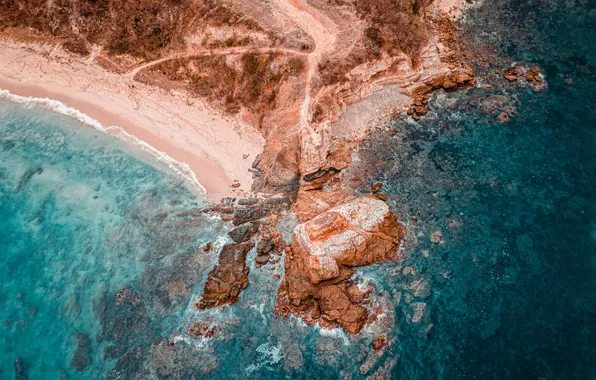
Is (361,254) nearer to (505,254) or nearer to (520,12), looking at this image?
(505,254)

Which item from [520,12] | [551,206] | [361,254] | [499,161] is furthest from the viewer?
[520,12]

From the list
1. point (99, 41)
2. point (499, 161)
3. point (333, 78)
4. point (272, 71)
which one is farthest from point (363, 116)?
point (99, 41)

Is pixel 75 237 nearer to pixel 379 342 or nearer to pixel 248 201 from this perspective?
pixel 248 201

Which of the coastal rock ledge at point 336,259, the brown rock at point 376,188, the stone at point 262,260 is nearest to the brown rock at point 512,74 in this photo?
the brown rock at point 376,188

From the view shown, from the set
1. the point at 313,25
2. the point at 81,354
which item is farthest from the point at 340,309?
the point at 313,25

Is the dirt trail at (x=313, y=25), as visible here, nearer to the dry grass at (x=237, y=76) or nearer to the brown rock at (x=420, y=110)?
the dry grass at (x=237, y=76)

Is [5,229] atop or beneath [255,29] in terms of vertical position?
beneath
